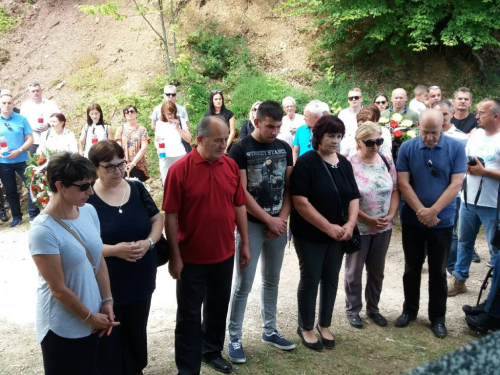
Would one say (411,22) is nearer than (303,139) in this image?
No

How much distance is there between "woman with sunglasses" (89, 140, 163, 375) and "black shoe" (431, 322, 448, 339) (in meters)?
2.95

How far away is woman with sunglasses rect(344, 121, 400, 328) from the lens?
4906 millimetres

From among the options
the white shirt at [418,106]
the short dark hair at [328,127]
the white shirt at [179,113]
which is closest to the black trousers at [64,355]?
the short dark hair at [328,127]

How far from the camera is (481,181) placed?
5.61 metres

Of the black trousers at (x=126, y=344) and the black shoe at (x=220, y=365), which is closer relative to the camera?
the black trousers at (x=126, y=344)

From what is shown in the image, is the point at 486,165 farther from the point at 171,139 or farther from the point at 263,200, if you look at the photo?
the point at 171,139

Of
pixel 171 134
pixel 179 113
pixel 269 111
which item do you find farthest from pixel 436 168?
pixel 179 113

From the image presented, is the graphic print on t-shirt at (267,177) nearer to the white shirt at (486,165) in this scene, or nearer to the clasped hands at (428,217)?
the clasped hands at (428,217)

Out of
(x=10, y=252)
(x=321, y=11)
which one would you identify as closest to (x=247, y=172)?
(x=10, y=252)

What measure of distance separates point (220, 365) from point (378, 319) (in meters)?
1.89

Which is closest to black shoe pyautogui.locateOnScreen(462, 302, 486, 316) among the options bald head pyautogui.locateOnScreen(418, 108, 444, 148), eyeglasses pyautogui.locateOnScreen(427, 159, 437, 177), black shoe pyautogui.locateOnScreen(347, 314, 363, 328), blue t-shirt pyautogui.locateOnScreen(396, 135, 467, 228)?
blue t-shirt pyautogui.locateOnScreen(396, 135, 467, 228)

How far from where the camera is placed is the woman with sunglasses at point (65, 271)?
2754mm

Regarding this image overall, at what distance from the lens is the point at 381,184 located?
16.2ft

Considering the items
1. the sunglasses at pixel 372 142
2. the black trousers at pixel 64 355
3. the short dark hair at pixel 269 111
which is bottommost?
the black trousers at pixel 64 355
